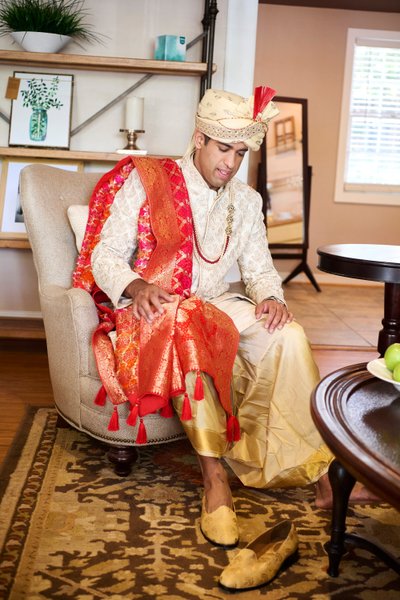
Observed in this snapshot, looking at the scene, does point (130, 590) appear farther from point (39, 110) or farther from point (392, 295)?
point (39, 110)

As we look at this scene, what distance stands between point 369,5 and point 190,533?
5689 millimetres

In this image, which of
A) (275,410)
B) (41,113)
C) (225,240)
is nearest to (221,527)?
(275,410)

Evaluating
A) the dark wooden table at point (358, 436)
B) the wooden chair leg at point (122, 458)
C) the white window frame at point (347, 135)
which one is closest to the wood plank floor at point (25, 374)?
the wooden chair leg at point (122, 458)

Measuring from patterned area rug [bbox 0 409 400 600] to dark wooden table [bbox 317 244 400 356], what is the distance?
819 millimetres

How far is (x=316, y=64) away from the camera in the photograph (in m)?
6.76

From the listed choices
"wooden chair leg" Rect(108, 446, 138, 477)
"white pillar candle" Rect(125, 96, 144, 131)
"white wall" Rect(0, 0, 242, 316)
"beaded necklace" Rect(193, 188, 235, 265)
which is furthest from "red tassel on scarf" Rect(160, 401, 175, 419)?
"white wall" Rect(0, 0, 242, 316)

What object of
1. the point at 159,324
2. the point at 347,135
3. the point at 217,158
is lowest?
the point at 159,324

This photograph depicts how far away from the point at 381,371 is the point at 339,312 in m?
3.96

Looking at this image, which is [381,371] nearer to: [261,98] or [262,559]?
[262,559]

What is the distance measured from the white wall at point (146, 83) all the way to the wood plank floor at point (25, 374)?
3.43ft

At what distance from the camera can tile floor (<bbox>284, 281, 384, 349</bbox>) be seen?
4.70 metres

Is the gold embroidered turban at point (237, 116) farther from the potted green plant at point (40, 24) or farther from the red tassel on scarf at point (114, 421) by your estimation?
the potted green plant at point (40, 24)

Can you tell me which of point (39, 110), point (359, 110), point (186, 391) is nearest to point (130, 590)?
point (186, 391)

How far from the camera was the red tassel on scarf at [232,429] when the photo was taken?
2.17 metres
